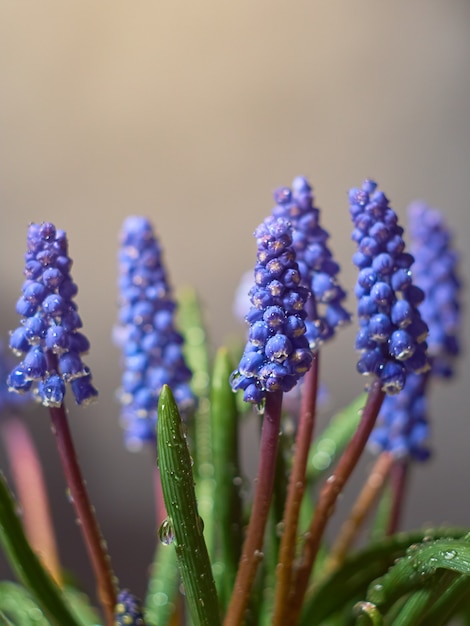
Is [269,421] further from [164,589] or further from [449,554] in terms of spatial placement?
[164,589]

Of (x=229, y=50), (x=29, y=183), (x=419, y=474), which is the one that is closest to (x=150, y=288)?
(x=29, y=183)

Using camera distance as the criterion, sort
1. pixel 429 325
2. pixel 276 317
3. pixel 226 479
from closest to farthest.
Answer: pixel 276 317 < pixel 226 479 < pixel 429 325

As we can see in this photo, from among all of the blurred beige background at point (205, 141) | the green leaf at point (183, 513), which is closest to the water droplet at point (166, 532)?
the green leaf at point (183, 513)

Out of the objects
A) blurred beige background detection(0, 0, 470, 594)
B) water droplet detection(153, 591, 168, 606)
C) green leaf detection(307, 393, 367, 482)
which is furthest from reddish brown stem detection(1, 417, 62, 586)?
blurred beige background detection(0, 0, 470, 594)

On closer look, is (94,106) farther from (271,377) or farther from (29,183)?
(271,377)

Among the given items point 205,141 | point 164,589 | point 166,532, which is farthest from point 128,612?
point 205,141
